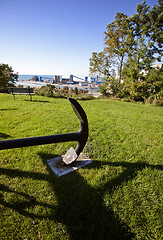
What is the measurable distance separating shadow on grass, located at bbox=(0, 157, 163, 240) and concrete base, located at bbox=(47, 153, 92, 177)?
10 cm

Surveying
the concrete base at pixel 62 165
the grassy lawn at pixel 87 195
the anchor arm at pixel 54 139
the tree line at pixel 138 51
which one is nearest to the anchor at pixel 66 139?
the anchor arm at pixel 54 139

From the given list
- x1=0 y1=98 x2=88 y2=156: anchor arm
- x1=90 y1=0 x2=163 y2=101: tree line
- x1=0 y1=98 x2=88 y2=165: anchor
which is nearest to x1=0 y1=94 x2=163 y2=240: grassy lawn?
x1=0 y1=98 x2=88 y2=165: anchor

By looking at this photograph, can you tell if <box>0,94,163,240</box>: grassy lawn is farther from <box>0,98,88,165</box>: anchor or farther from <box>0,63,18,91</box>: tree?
<box>0,63,18,91</box>: tree

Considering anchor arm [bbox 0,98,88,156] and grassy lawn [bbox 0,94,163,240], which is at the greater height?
anchor arm [bbox 0,98,88,156]

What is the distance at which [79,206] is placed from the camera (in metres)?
1.54

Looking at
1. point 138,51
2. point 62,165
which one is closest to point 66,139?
point 62,165

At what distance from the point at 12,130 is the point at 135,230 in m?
3.71

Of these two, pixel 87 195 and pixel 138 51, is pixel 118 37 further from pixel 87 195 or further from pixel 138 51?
pixel 87 195

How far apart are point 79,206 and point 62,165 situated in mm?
848

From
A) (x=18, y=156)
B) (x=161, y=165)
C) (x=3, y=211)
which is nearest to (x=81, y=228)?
(x=3, y=211)

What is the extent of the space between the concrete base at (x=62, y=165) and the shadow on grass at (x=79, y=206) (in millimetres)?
96

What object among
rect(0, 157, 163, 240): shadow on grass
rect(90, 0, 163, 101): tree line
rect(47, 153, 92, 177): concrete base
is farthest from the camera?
rect(90, 0, 163, 101): tree line

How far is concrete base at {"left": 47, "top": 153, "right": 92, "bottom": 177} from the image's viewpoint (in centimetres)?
210

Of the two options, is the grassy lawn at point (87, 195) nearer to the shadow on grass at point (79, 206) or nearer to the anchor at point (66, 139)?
the shadow on grass at point (79, 206)
